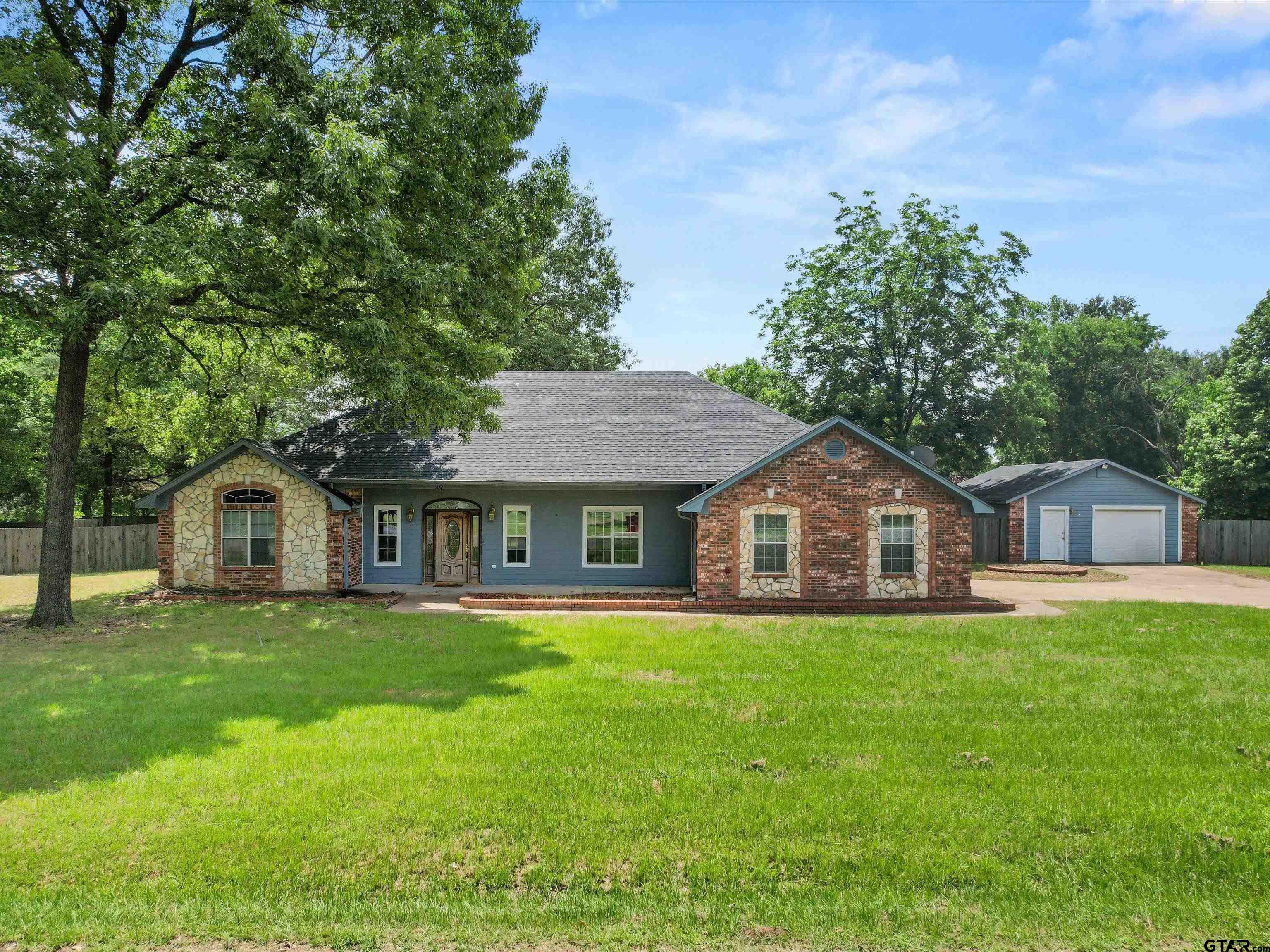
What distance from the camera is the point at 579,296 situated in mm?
35312

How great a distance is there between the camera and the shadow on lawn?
670 cm

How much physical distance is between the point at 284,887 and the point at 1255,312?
40.2 m

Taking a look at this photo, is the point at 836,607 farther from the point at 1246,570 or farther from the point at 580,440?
the point at 1246,570

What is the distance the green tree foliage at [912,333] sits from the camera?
1172 inches

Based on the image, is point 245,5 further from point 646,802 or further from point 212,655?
point 646,802

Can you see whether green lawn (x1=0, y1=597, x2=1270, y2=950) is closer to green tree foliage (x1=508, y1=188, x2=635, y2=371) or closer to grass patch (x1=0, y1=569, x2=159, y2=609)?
grass patch (x1=0, y1=569, x2=159, y2=609)

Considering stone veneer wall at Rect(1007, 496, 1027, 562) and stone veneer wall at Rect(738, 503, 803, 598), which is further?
stone veneer wall at Rect(1007, 496, 1027, 562)

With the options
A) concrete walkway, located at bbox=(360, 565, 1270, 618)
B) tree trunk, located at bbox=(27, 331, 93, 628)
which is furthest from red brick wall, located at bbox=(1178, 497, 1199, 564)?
tree trunk, located at bbox=(27, 331, 93, 628)

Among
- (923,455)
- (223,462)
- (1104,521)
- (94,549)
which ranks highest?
(923,455)

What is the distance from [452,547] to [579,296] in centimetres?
1939

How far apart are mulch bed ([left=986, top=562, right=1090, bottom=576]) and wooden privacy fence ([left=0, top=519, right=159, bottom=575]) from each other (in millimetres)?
28591

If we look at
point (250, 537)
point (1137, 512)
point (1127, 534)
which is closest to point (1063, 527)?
point (1127, 534)

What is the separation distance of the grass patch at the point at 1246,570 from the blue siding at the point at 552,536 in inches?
730

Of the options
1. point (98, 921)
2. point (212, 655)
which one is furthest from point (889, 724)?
point (212, 655)
